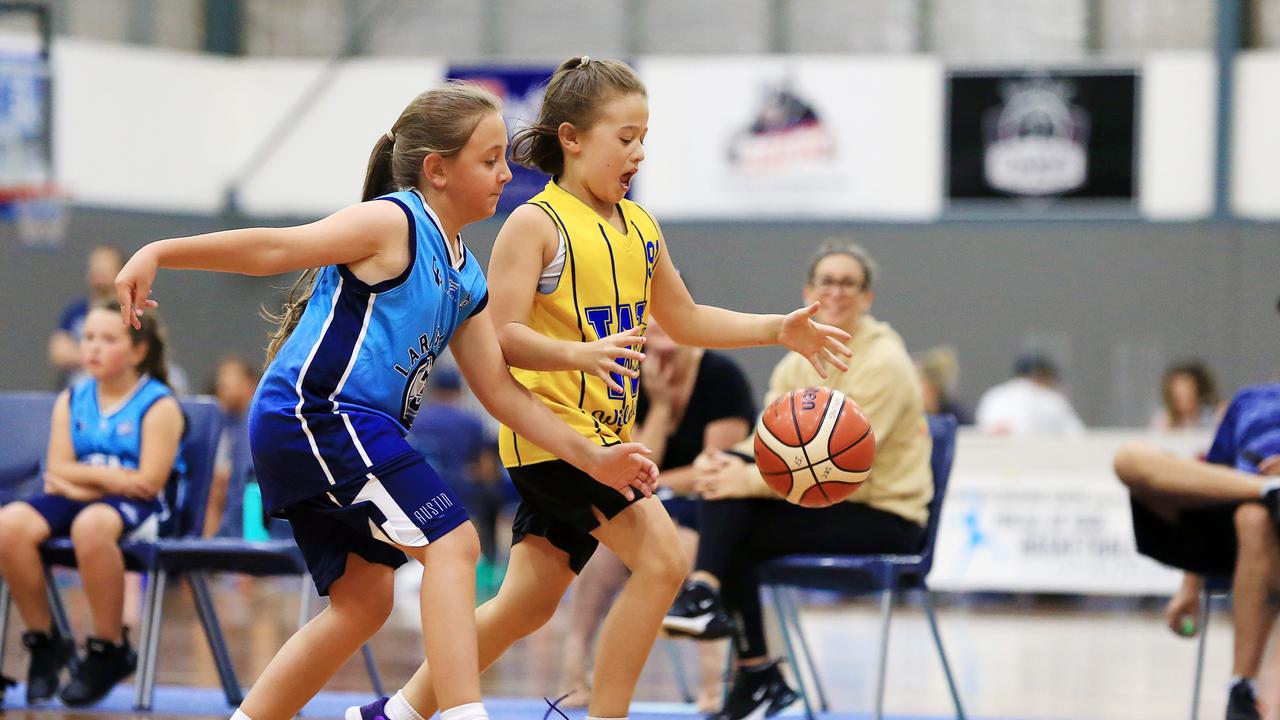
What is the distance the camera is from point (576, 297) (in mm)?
3289

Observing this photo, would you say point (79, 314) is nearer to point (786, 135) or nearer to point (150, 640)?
point (150, 640)

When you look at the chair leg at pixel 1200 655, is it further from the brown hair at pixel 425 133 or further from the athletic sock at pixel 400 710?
the brown hair at pixel 425 133

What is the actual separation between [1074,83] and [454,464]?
721 centimetres

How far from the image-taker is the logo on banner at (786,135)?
14.0 m

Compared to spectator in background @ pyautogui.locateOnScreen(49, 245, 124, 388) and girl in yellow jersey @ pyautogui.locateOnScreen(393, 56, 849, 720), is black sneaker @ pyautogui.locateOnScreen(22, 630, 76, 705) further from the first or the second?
spectator in background @ pyautogui.locateOnScreen(49, 245, 124, 388)

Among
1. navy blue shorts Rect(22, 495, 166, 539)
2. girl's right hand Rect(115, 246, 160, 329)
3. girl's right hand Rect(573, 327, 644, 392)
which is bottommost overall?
navy blue shorts Rect(22, 495, 166, 539)

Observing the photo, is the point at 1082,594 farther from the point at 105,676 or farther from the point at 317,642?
the point at 317,642

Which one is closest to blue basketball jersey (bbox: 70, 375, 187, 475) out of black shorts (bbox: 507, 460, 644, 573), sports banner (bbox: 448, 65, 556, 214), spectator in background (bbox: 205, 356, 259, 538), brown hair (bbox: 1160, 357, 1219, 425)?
spectator in background (bbox: 205, 356, 259, 538)

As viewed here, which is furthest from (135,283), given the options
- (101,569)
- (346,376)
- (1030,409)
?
(1030,409)

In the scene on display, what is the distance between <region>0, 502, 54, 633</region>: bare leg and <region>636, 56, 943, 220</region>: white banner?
9.63 m

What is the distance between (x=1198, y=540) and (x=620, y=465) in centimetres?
214

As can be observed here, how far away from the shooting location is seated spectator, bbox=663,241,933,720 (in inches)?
175

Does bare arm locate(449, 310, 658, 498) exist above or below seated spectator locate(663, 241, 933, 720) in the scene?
above

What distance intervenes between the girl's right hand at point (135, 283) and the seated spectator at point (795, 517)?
6.97 feet
